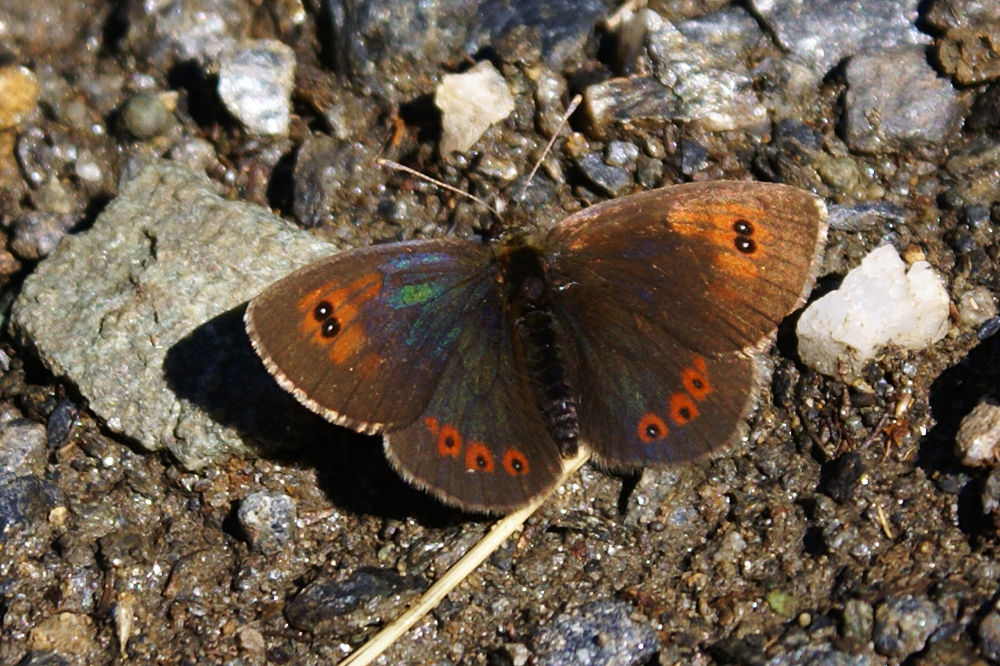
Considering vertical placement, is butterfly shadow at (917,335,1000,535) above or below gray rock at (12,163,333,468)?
below

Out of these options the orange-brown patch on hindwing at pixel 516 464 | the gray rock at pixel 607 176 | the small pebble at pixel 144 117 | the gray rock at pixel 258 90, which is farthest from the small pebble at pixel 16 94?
the orange-brown patch on hindwing at pixel 516 464

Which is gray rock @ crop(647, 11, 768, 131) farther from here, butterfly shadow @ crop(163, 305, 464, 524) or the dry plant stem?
butterfly shadow @ crop(163, 305, 464, 524)

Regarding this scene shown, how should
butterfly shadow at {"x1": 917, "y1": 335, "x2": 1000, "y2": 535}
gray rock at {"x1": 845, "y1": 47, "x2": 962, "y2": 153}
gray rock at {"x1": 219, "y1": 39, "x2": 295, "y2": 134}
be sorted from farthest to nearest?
1. gray rock at {"x1": 219, "y1": 39, "x2": 295, "y2": 134}
2. gray rock at {"x1": 845, "y1": 47, "x2": 962, "y2": 153}
3. butterfly shadow at {"x1": 917, "y1": 335, "x2": 1000, "y2": 535}

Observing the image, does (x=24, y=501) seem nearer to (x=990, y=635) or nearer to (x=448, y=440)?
(x=448, y=440)

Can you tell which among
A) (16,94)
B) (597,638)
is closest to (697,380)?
(597,638)

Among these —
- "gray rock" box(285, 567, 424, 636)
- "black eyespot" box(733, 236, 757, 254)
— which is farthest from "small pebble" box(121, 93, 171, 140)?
"black eyespot" box(733, 236, 757, 254)

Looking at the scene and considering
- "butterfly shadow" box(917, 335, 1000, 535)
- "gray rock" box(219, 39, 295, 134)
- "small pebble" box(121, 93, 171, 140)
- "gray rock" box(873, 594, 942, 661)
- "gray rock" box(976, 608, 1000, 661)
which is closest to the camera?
"gray rock" box(976, 608, 1000, 661)

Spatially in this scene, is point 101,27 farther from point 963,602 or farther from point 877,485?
point 963,602
